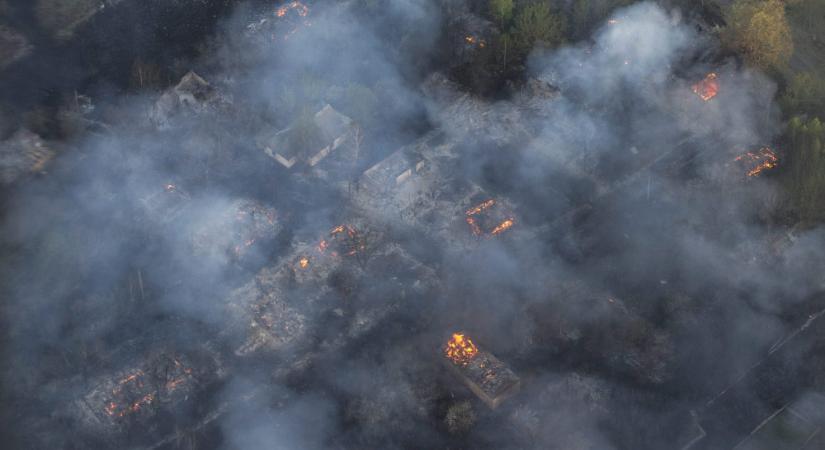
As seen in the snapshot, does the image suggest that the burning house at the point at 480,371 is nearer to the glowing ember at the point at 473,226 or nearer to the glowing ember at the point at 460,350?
the glowing ember at the point at 460,350

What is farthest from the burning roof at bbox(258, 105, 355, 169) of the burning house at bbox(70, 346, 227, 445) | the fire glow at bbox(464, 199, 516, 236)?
the burning house at bbox(70, 346, 227, 445)

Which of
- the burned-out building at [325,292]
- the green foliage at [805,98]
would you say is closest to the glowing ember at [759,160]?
the green foliage at [805,98]

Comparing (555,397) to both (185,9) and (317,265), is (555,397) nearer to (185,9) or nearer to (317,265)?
(317,265)

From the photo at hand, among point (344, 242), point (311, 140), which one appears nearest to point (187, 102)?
point (311, 140)

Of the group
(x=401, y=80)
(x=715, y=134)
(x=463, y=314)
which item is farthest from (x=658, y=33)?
(x=463, y=314)

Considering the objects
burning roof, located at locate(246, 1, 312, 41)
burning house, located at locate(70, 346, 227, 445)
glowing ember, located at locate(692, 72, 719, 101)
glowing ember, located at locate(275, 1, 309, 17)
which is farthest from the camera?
glowing ember, located at locate(275, 1, 309, 17)

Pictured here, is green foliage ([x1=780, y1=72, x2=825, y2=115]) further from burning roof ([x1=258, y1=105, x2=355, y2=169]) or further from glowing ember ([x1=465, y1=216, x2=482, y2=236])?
burning roof ([x1=258, y1=105, x2=355, y2=169])
